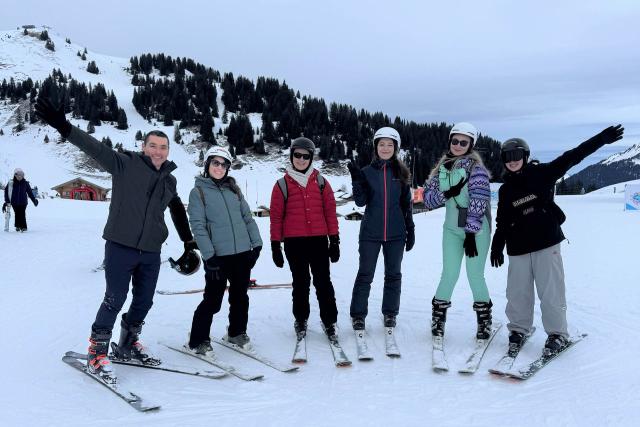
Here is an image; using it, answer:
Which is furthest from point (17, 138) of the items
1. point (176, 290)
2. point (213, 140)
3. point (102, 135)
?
point (176, 290)

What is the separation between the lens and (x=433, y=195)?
4.60 metres

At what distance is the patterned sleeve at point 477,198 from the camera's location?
14.3 feet

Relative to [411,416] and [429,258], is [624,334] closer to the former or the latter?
[411,416]

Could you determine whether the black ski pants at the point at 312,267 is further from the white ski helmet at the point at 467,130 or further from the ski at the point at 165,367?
the white ski helmet at the point at 467,130

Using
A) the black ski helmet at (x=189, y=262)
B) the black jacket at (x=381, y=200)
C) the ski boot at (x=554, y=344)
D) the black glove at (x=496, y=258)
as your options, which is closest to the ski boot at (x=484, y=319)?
the black glove at (x=496, y=258)

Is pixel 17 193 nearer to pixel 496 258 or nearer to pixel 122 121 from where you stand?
pixel 496 258

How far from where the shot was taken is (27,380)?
148 inches

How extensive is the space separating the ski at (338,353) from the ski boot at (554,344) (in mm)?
1812

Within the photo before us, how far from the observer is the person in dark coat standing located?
4.65 metres

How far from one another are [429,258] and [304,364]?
684 cm

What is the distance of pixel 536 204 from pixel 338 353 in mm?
2307

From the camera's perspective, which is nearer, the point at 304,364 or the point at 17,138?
the point at 304,364

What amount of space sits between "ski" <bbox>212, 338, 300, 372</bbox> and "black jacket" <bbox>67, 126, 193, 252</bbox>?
4.11 ft

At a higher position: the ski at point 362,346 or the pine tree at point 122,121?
the pine tree at point 122,121
